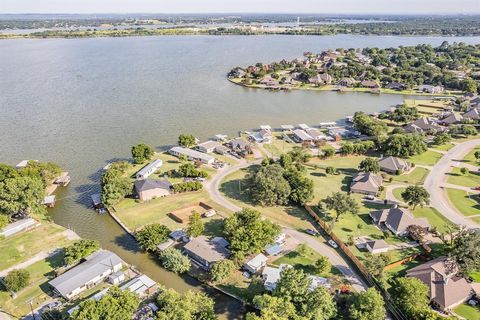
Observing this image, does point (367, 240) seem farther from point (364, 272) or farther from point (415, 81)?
point (415, 81)

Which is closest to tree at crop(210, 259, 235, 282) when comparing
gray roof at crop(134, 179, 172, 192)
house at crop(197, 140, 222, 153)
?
gray roof at crop(134, 179, 172, 192)

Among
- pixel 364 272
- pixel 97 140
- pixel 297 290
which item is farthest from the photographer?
pixel 97 140

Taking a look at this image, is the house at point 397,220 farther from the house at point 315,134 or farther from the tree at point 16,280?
the tree at point 16,280

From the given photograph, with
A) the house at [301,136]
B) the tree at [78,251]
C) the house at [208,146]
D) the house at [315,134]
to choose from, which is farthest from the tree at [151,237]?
the house at [315,134]

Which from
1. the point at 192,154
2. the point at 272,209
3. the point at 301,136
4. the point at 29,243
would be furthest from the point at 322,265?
Answer: the point at 301,136

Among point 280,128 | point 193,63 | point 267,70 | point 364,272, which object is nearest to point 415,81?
point 267,70

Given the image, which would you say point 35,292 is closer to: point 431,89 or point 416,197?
point 416,197
